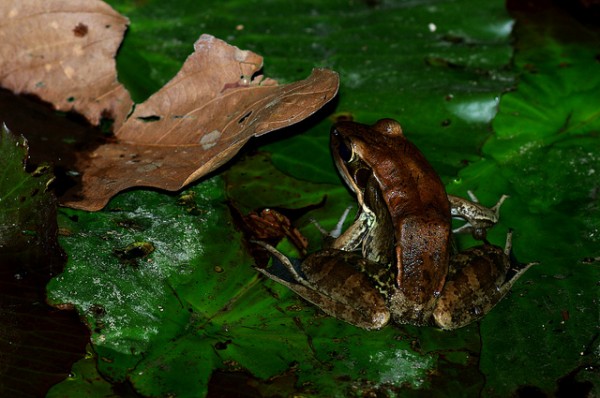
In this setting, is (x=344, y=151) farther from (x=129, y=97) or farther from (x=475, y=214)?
(x=129, y=97)

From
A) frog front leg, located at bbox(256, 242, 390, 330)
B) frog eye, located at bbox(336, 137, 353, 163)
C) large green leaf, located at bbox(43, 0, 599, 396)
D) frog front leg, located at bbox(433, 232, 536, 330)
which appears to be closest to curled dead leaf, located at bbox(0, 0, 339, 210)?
large green leaf, located at bbox(43, 0, 599, 396)

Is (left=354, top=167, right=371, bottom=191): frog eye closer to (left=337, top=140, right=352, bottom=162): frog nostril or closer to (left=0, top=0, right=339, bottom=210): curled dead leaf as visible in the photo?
(left=337, top=140, right=352, bottom=162): frog nostril

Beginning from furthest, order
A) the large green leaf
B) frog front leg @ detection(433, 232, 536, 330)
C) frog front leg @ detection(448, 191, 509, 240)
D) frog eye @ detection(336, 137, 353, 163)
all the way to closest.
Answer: frog eye @ detection(336, 137, 353, 163), frog front leg @ detection(448, 191, 509, 240), frog front leg @ detection(433, 232, 536, 330), the large green leaf

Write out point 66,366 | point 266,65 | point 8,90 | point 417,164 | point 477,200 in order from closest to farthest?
point 66,366 → point 417,164 → point 477,200 → point 8,90 → point 266,65

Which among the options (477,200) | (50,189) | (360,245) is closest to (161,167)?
(50,189)

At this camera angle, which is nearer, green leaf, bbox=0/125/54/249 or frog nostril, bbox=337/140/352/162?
green leaf, bbox=0/125/54/249

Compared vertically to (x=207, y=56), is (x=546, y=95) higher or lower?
lower

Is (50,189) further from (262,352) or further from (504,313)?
(504,313)
